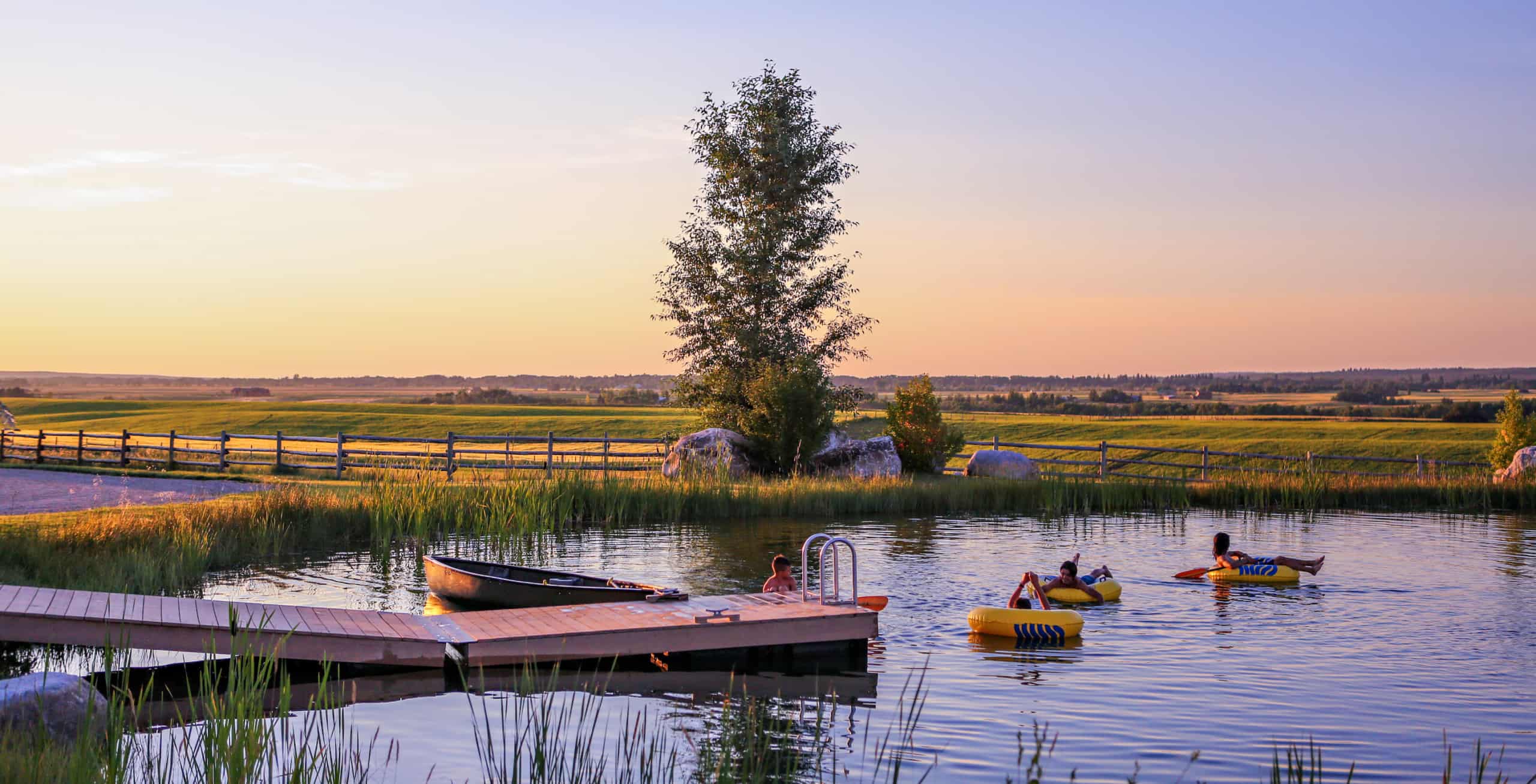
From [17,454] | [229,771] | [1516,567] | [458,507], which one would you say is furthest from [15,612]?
[17,454]

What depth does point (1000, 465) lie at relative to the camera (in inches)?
1383

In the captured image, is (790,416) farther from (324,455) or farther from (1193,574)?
(1193,574)

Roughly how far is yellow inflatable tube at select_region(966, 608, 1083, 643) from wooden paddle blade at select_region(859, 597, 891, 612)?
937mm

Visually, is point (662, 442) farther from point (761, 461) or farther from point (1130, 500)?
point (1130, 500)

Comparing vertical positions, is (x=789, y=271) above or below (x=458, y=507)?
above

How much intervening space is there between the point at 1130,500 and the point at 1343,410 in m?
75.0

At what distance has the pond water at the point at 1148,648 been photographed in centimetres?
876

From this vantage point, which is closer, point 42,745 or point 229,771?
point 229,771

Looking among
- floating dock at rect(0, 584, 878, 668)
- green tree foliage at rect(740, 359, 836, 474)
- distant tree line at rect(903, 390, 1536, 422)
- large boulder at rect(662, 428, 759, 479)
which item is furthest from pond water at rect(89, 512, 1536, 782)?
distant tree line at rect(903, 390, 1536, 422)

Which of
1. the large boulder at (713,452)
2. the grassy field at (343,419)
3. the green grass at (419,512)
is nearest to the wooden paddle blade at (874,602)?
the green grass at (419,512)

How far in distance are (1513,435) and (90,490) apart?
123ft

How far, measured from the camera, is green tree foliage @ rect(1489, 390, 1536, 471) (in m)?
36.1

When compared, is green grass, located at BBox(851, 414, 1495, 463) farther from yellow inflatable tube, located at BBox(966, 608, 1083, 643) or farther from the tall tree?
yellow inflatable tube, located at BBox(966, 608, 1083, 643)

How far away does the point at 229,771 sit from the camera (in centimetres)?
570
